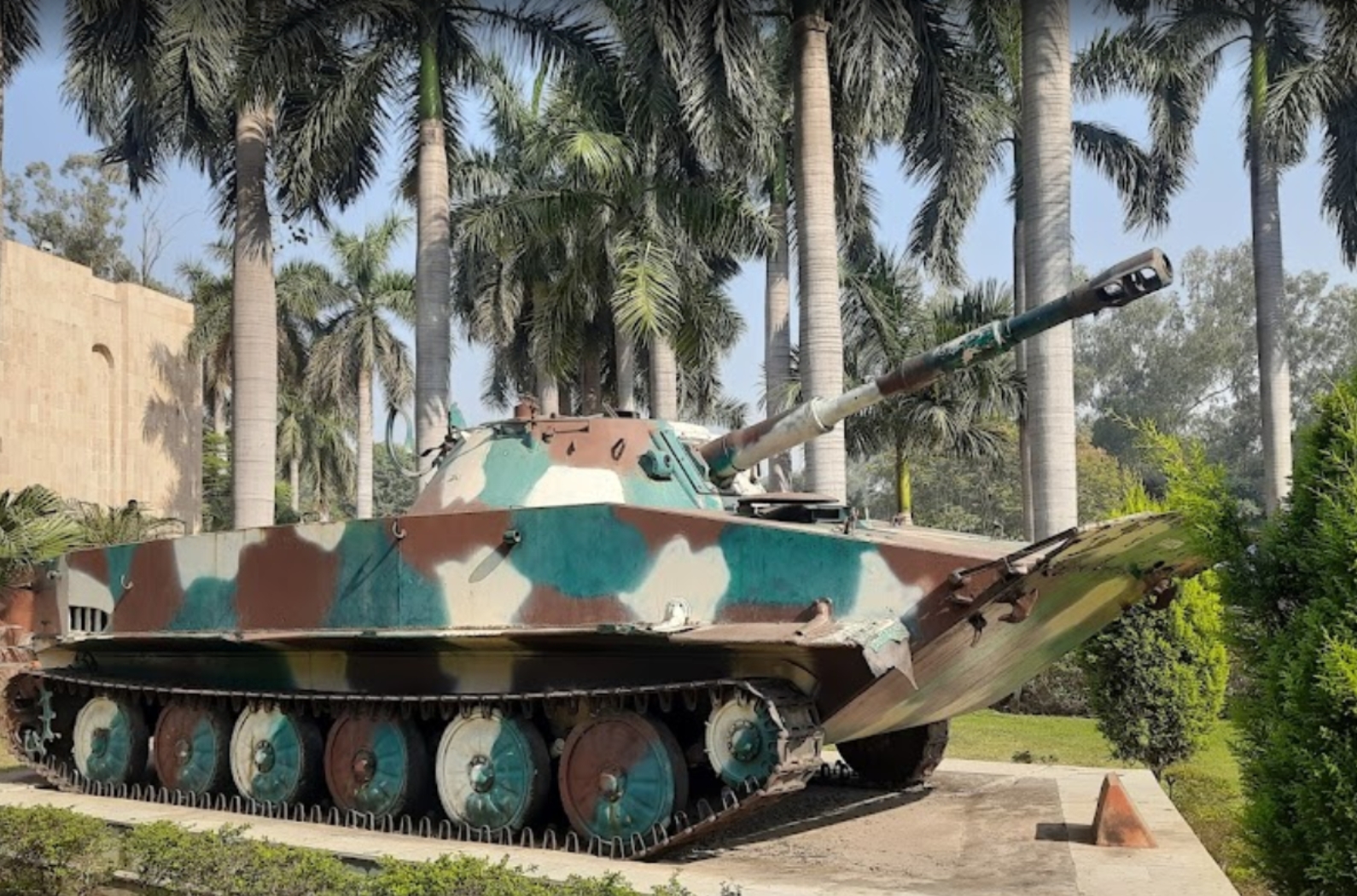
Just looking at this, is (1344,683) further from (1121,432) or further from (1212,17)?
(1121,432)

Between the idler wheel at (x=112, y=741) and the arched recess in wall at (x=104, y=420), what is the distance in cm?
2280

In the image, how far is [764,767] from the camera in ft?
23.7

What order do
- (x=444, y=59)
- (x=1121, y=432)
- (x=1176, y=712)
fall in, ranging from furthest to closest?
(x=1121, y=432)
(x=444, y=59)
(x=1176, y=712)

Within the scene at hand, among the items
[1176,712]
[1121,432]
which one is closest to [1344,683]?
[1176,712]

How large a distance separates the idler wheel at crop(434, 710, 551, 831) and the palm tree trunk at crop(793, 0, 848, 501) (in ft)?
21.4

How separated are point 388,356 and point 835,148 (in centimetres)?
2526

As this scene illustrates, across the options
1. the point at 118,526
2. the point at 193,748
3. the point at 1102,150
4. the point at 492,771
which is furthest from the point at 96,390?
the point at 492,771

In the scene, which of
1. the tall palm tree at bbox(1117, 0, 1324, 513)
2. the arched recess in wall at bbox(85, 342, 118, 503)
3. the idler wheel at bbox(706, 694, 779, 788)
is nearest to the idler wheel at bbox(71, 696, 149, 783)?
the idler wheel at bbox(706, 694, 779, 788)

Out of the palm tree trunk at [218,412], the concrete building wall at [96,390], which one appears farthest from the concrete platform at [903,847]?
the palm tree trunk at [218,412]

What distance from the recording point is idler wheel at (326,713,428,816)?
881 cm

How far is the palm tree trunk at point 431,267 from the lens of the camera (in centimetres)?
1566

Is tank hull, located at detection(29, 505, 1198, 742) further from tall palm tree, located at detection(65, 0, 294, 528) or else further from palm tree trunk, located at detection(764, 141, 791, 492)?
palm tree trunk, located at detection(764, 141, 791, 492)

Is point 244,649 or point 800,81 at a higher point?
point 800,81

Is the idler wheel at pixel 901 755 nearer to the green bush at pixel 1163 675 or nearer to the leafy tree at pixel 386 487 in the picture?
the green bush at pixel 1163 675
